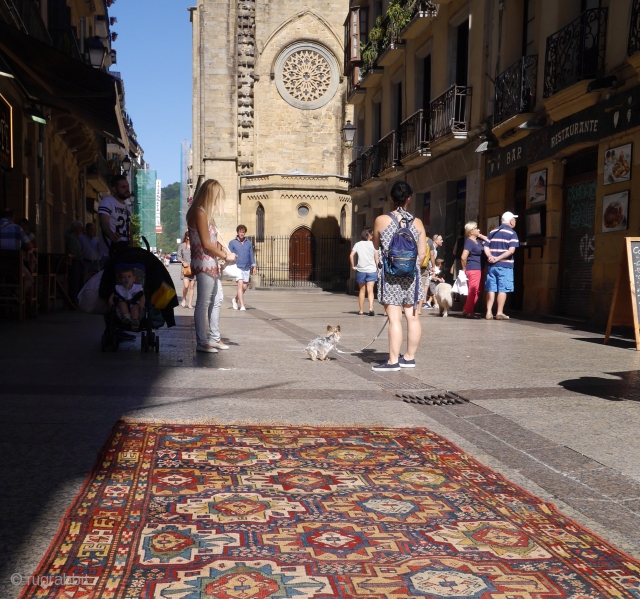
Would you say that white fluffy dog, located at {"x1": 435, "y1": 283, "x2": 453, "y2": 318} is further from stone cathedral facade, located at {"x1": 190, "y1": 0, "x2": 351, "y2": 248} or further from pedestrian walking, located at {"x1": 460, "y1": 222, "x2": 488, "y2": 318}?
stone cathedral facade, located at {"x1": 190, "y1": 0, "x2": 351, "y2": 248}

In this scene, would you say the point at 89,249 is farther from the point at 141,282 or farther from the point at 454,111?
the point at 141,282

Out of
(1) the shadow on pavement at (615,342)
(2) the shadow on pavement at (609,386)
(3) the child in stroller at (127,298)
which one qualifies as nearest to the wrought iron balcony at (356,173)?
(1) the shadow on pavement at (615,342)

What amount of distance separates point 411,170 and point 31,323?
14.4m

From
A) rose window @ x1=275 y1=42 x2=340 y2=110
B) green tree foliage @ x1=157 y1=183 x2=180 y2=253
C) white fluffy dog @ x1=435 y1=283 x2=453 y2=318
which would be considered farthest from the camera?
green tree foliage @ x1=157 y1=183 x2=180 y2=253

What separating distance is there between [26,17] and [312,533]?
14.6 m

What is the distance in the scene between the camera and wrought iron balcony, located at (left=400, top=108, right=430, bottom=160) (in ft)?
68.9

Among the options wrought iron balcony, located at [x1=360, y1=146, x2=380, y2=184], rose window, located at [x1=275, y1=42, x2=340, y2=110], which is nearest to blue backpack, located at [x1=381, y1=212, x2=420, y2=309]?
wrought iron balcony, located at [x1=360, y1=146, x2=380, y2=184]

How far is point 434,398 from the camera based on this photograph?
5691 millimetres

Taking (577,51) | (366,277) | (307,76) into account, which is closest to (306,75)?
(307,76)

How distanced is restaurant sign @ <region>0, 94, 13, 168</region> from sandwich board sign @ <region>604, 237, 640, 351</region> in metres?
6.72

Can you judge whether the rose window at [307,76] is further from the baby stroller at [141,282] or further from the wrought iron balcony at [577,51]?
the baby stroller at [141,282]

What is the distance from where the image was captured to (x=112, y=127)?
929cm

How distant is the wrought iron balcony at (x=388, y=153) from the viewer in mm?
24195

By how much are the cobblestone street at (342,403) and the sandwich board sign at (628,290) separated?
41cm
